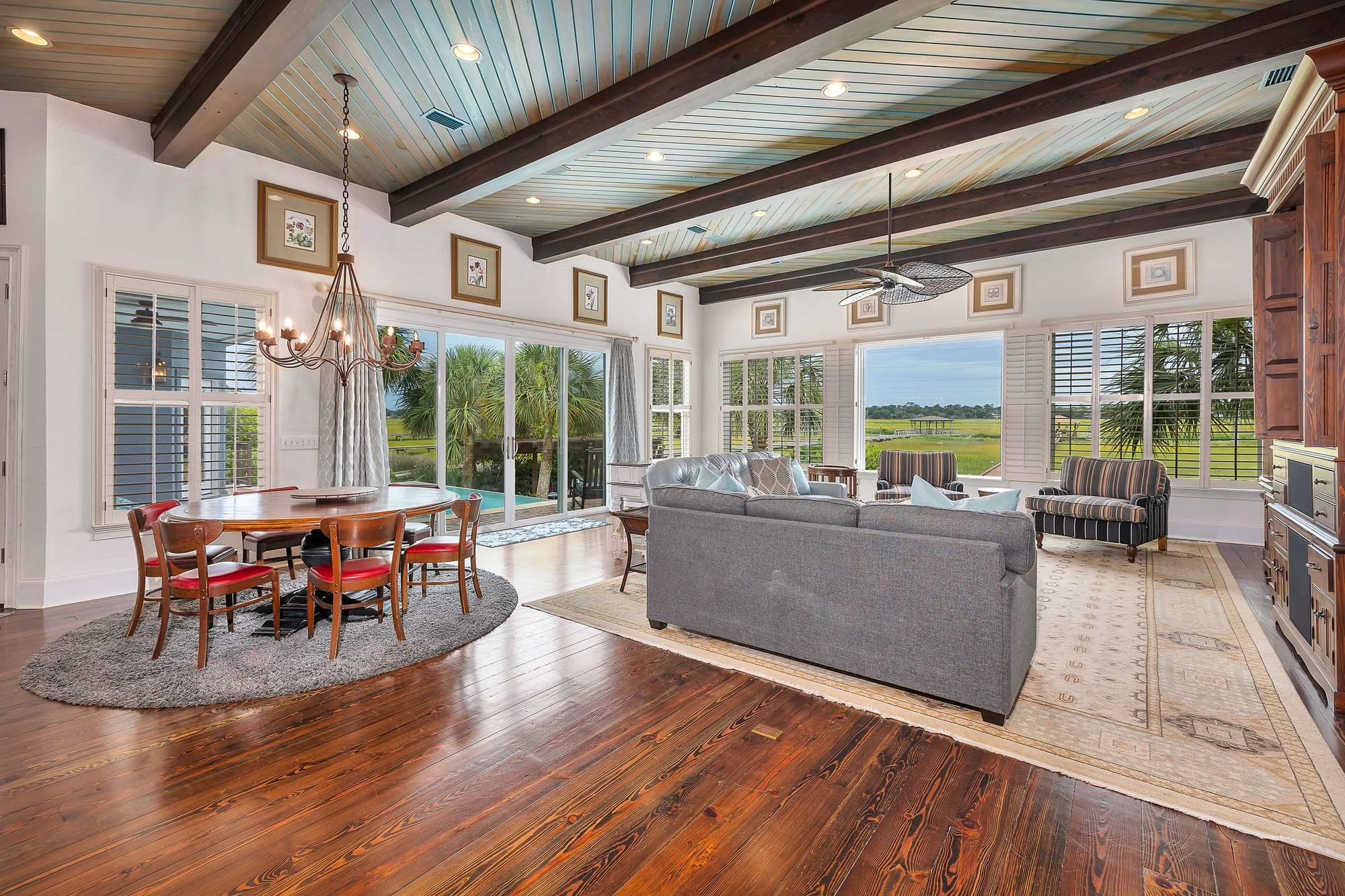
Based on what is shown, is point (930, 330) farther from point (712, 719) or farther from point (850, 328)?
point (712, 719)

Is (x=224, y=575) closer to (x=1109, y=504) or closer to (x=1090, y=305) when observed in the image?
(x=1109, y=504)

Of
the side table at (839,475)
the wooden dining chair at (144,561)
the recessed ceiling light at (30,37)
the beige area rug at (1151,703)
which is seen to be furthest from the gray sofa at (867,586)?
the side table at (839,475)

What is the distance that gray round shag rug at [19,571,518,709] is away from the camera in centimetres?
266

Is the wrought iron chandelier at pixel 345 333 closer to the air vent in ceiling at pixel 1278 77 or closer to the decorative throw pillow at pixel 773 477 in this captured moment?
the decorative throw pillow at pixel 773 477

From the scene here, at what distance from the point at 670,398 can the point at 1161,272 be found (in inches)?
233

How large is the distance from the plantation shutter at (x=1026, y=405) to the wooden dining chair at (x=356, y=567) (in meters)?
6.65

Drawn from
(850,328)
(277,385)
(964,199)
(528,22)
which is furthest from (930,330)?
(277,385)

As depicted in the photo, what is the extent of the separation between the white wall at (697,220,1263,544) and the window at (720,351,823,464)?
30 cm

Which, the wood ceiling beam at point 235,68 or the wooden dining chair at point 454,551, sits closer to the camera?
the wood ceiling beam at point 235,68

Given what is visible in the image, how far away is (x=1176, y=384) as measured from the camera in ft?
20.6

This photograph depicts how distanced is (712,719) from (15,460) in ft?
15.5

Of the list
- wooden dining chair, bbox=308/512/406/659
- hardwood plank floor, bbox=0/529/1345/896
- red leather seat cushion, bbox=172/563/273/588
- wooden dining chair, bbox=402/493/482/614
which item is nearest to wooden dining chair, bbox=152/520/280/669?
red leather seat cushion, bbox=172/563/273/588

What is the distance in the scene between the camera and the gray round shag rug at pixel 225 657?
2656 mm

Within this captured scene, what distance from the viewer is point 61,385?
13.1ft
